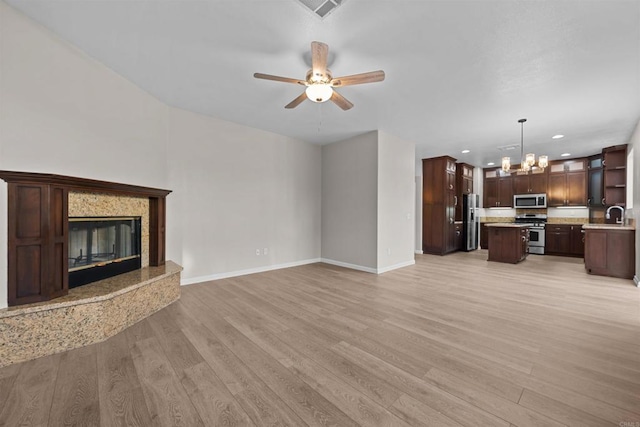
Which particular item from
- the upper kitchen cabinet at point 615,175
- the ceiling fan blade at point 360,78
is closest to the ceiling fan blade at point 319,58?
the ceiling fan blade at point 360,78

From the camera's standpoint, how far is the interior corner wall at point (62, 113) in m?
2.14

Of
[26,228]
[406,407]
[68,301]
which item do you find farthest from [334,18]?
[68,301]

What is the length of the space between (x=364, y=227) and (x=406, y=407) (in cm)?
374

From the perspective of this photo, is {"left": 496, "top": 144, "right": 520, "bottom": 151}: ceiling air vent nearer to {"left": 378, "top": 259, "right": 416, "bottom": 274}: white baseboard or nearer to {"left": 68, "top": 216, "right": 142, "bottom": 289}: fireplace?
{"left": 378, "top": 259, "right": 416, "bottom": 274}: white baseboard

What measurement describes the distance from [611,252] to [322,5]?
6.54 meters

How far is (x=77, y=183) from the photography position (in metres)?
2.43

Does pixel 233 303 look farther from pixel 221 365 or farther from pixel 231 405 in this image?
pixel 231 405

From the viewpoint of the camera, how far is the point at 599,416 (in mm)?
1464

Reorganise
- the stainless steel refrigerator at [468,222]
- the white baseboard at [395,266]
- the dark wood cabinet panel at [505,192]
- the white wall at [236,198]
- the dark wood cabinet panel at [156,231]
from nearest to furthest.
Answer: the dark wood cabinet panel at [156,231] → the white wall at [236,198] → the white baseboard at [395,266] → the stainless steel refrigerator at [468,222] → the dark wood cabinet panel at [505,192]

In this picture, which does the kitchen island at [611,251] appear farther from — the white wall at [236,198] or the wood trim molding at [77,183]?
the wood trim molding at [77,183]

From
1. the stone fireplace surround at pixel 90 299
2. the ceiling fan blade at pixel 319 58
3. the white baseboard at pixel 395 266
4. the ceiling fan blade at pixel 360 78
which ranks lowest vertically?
the white baseboard at pixel 395 266

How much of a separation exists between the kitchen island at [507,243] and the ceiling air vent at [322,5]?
622 centimetres

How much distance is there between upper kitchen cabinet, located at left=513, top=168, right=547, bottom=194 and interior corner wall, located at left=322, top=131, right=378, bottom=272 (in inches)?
217

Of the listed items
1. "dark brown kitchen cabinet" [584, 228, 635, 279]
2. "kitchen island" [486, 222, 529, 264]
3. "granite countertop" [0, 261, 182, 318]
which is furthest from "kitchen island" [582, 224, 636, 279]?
"granite countertop" [0, 261, 182, 318]
